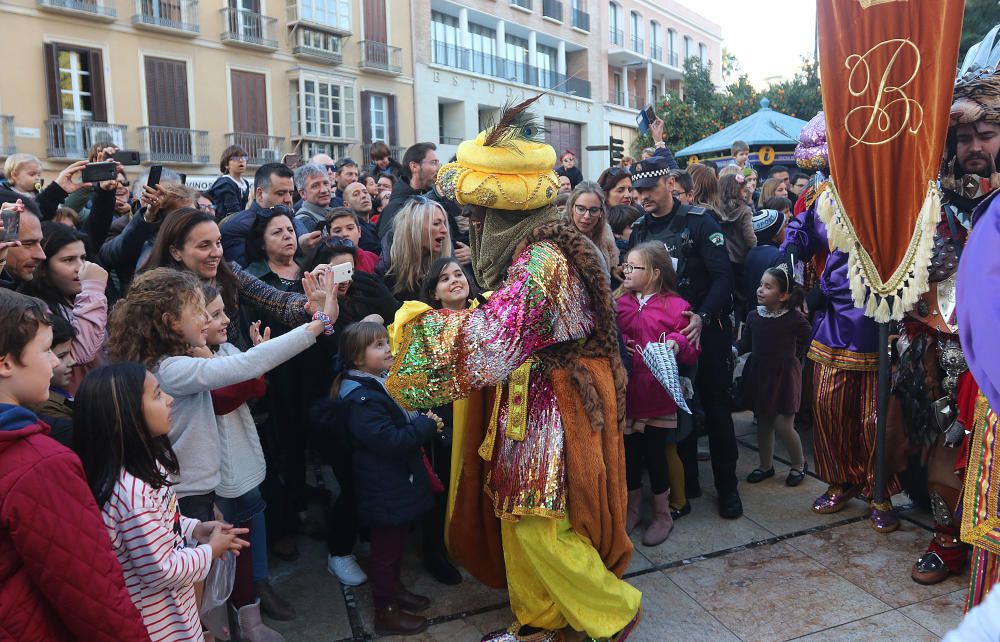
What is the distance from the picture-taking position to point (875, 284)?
3.53 meters

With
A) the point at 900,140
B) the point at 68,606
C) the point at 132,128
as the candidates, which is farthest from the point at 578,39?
the point at 68,606

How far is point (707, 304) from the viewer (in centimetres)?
420

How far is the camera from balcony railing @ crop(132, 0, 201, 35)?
17.6 meters

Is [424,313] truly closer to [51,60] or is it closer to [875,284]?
[875,284]

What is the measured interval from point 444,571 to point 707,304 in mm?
1998

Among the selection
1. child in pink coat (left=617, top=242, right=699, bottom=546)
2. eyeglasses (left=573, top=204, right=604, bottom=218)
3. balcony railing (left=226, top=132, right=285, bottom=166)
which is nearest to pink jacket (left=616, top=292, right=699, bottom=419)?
child in pink coat (left=617, top=242, right=699, bottom=546)

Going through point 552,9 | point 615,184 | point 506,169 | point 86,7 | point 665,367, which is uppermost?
point 552,9

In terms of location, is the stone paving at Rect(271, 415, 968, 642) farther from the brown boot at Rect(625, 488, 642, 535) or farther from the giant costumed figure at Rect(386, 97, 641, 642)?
the giant costumed figure at Rect(386, 97, 641, 642)

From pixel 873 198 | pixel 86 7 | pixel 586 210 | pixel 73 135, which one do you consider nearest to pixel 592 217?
pixel 586 210

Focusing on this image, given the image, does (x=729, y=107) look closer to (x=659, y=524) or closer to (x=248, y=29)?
(x=248, y=29)

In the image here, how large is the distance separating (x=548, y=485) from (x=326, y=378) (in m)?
1.67

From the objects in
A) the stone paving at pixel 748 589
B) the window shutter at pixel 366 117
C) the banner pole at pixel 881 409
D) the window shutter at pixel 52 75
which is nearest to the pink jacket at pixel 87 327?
the stone paving at pixel 748 589

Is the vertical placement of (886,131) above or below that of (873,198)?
above

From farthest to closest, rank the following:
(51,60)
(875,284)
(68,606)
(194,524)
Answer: (51,60)
(875,284)
(194,524)
(68,606)
